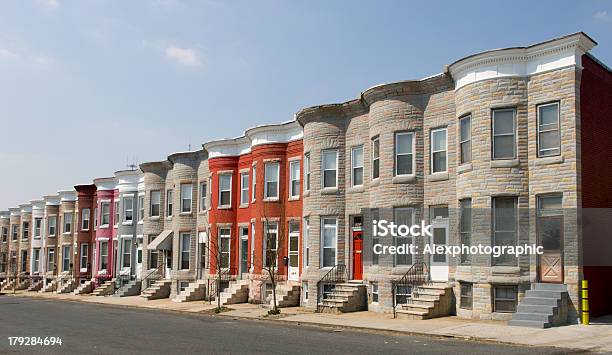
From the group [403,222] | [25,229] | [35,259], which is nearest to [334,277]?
[403,222]

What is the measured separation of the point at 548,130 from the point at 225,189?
20048mm

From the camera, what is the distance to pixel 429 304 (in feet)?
75.0

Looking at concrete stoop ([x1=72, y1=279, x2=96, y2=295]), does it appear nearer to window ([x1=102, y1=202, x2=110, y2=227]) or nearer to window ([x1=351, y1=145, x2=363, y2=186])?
window ([x1=102, y1=202, x2=110, y2=227])

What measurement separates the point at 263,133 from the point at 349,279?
913cm

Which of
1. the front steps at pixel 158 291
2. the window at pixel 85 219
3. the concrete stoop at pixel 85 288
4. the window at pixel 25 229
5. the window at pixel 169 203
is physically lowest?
the concrete stoop at pixel 85 288

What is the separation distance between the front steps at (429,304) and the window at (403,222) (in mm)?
1659

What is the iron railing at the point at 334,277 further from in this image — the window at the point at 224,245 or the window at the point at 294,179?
the window at the point at 224,245

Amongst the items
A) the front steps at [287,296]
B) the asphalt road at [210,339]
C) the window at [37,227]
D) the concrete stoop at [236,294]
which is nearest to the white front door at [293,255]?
the front steps at [287,296]

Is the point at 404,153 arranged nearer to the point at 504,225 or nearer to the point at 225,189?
the point at 504,225

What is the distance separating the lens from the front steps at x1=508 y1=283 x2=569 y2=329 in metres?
19.5

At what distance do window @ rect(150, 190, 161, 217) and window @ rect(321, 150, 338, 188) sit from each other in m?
17.6

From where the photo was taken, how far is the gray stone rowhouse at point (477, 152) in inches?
810

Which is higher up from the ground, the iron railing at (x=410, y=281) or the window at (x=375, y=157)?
the window at (x=375, y=157)

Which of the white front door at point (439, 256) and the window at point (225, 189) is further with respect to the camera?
the window at point (225, 189)
